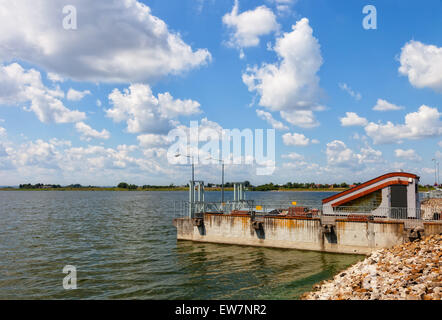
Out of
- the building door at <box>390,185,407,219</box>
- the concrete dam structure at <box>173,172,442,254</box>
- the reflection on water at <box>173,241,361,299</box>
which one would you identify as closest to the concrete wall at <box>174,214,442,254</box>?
the concrete dam structure at <box>173,172,442,254</box>

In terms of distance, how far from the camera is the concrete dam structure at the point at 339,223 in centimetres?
2152

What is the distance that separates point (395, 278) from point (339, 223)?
34.5ft

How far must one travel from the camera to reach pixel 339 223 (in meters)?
23.0

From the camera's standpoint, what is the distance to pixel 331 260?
70.0 feet

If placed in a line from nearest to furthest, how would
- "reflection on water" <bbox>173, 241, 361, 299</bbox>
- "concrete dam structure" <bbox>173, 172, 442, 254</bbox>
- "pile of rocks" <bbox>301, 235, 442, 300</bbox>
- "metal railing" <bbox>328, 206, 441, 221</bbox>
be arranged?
"pile of rocks" <bbox>301, 235, 442, 300</bbox>, "reflection on water" <bbox>173, 241, 361, 299</bbox>, "concrete dam structure" <bbox>173, 172, 442, 254</bbox>, "metal railing" <bbox>328, 206, 441, 221</bbox>

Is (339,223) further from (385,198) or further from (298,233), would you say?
(385,198)

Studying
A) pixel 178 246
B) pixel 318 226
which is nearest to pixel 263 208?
pixel 318 226

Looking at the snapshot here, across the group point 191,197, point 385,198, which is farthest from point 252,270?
point 385,198

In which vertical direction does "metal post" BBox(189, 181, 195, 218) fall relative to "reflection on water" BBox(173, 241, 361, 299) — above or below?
above

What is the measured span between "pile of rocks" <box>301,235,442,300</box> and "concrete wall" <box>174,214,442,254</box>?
298 centimetres

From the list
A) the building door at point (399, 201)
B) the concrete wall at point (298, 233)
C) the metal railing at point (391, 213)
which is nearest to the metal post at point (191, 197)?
the concrete wall at point (298, 233)

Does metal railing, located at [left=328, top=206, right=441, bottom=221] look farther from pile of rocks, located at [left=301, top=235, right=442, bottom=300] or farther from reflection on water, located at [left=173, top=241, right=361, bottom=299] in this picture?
pile of rocks, located at [left=301, top=235, right=442, bottom=300]

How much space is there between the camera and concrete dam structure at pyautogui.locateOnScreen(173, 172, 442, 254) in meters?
21.5
